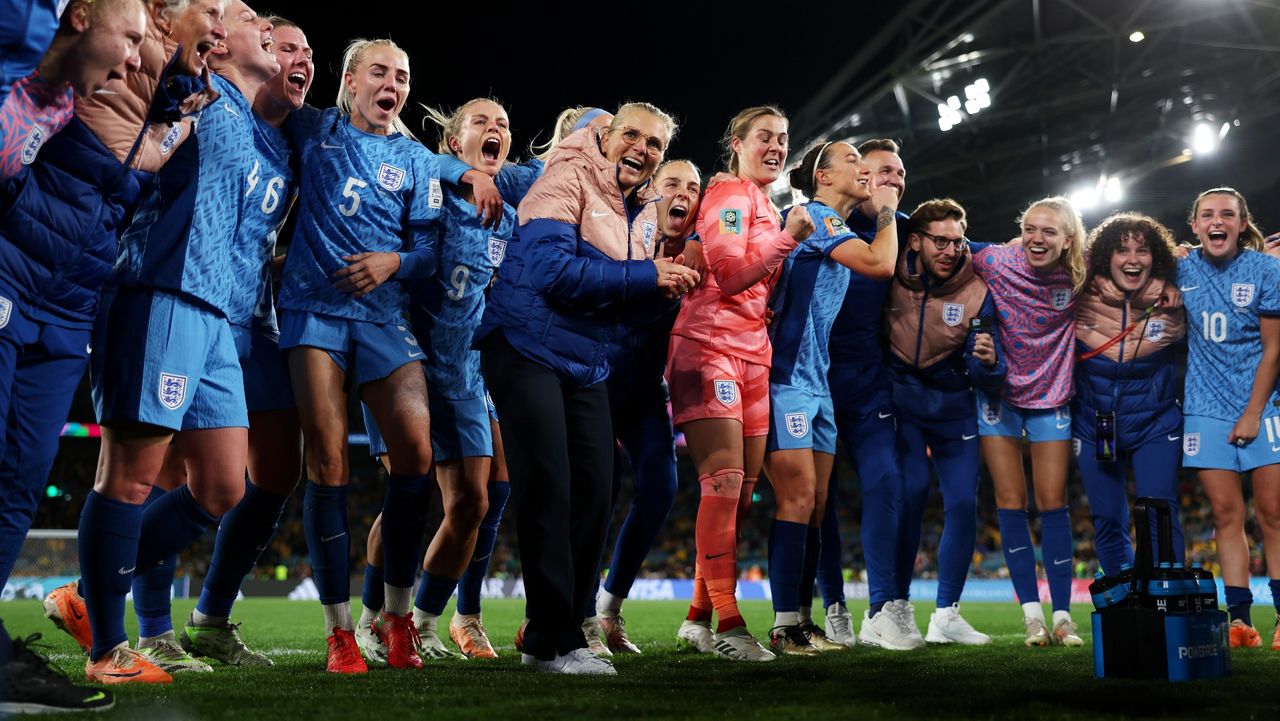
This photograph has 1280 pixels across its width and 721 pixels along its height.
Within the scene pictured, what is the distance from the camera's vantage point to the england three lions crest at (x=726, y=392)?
4754mm

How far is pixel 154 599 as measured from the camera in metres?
4.28

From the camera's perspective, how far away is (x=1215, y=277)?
6230 millimetres

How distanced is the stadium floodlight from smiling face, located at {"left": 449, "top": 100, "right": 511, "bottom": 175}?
19.4 metres

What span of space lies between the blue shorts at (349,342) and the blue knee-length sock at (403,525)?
49 cm

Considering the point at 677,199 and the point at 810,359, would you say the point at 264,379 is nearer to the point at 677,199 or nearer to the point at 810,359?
the point at 677,199

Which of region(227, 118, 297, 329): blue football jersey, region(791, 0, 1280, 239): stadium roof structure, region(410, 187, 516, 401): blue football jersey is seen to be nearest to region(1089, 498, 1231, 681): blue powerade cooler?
region(410, 187, 516, 401): blue football jersey

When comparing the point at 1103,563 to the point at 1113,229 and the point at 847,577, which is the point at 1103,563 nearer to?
the point at 1113,229

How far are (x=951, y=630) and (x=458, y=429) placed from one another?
3106 millimetres

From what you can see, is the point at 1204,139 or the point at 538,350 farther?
the point at 1204,139

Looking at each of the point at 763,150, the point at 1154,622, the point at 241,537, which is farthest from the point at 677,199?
the point at 1154,622

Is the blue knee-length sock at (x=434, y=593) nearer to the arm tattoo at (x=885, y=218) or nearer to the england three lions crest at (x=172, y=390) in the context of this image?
the england three lions crest at (x=172, y=390)

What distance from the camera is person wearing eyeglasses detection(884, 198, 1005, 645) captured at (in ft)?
20.3

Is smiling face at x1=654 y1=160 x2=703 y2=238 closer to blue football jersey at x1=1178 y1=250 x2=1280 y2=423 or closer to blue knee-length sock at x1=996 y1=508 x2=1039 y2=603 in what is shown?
blue knee-length sock at x1=996 y1=508 x2=1039 y2=603

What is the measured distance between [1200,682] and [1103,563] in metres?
2.90
